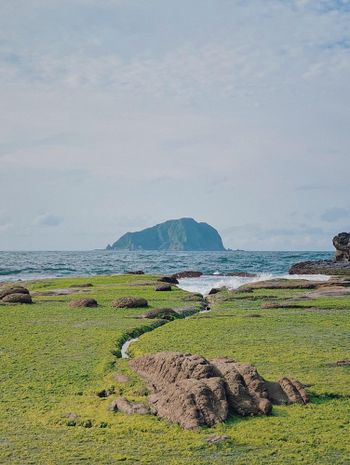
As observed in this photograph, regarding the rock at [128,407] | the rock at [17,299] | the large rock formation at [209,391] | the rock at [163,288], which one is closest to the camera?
→ the large rock formation at [209,391]

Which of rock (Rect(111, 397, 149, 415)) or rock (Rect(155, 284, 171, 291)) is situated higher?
rock (Rect(155, 284, 171, 291))

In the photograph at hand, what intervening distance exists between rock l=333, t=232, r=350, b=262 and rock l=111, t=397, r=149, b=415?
103 metres

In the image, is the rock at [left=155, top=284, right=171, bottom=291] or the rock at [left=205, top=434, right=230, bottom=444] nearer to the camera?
the rock at [left=205, top=434, right=230, bottom=444]

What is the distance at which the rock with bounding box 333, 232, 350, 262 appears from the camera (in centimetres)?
11656

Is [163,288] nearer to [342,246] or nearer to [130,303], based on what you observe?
[130,303]

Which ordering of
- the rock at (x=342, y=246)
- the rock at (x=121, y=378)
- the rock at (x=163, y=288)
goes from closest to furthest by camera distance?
the rock at (x=121, y=378), the rock at (x=163, y=288), the rock at (x=342, y=246)

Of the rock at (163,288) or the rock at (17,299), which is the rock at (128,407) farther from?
the rock at (163,288)

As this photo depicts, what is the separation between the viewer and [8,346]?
2814 centimetres

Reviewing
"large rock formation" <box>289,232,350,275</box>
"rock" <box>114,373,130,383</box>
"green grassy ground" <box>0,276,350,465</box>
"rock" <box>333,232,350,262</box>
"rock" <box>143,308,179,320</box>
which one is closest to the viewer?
"green grassy ground" <box>0,276,350,465</box>

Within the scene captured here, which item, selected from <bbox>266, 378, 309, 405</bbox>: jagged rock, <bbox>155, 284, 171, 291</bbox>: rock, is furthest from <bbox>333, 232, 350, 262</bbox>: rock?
<bbox>266, 378, 309, 405</bbox>: jagged rock

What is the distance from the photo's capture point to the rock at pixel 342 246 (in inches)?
4589

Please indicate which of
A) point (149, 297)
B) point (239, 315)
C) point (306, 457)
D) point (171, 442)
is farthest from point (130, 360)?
point (149, 297)

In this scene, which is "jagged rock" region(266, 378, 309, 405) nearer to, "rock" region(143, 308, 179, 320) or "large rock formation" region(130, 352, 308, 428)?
"large rock formation" region(130, 352, 308, 428)

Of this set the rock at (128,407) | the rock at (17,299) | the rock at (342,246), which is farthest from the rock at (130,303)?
the rock at (342,246)
